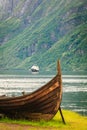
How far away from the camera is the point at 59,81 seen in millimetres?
41188

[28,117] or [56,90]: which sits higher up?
[56,90]

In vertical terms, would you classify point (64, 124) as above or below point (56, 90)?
below

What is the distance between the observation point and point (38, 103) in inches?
1626

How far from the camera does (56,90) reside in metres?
41.2

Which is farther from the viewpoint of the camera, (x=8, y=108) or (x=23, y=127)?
(x=8, y=108)

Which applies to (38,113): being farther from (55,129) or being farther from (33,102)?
(55,129)

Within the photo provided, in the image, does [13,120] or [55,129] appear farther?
[13,120]

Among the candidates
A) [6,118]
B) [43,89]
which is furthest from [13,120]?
[43,89]

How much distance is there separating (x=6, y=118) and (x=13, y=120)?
894mm

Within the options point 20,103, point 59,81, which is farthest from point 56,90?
point 20,103

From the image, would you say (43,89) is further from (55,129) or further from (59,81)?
(55,129)

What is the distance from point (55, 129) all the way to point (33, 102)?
4192 millimetres

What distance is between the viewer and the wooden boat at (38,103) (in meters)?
41.0

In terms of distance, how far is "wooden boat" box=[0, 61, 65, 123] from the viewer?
135ft
